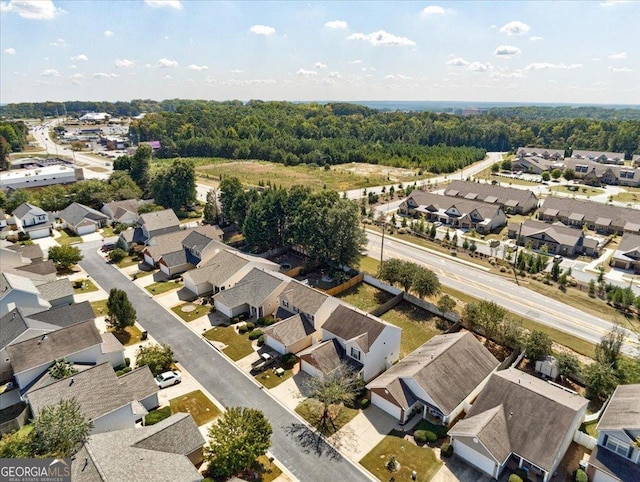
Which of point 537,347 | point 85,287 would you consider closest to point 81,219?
point 85,287

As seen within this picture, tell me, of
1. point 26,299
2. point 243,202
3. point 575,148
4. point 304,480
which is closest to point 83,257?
point 26,299

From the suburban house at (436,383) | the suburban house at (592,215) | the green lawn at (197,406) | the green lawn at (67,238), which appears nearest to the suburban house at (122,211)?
the green lawn at (67,238)

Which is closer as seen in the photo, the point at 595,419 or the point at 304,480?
the point at 304,480

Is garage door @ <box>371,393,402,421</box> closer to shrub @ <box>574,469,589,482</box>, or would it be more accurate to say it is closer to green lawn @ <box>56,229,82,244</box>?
shrub @ <box>574,469,589,482</box>

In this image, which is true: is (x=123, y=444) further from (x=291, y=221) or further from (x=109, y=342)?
(x=291, y=221)

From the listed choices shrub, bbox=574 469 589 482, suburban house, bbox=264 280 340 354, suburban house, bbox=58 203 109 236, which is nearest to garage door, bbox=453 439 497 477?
shrub, bbox=574 469 589 482

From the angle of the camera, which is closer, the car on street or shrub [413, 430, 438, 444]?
shrub [413, 430, 438, 444]
